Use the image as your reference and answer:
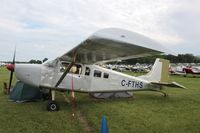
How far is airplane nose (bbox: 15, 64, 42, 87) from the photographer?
998 cm

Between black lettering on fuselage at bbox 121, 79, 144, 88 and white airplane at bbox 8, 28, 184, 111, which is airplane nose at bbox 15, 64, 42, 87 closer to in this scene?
white airplane at bbox 8, 28, 184, 111

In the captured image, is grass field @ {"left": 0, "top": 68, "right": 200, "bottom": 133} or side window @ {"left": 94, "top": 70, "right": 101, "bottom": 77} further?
side window @ {"left": 94, "top": 70, "right": 101, "bottom": 77}

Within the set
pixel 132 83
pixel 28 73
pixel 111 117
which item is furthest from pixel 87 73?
pixel 111 117

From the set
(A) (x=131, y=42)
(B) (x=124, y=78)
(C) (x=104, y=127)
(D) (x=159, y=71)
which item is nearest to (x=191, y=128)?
(A) (x=131, y=42)

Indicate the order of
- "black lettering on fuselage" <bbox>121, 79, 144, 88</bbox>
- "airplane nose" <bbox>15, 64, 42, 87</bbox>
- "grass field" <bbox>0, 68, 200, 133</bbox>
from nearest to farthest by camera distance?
"grass field" <bbox>0, 68, 200, 133</bbox>
"airplane nose" <bbox>15, 64, 42, 87</bbox>
"black lettering on fuselage" <bbox>121, 79, 144, 88</bbox>

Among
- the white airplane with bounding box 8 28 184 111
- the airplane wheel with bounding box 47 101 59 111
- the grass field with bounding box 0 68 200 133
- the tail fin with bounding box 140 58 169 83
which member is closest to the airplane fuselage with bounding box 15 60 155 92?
the white airplane with bounding box 8 28 184 111

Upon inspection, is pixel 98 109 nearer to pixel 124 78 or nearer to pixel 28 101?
pixel 124 78

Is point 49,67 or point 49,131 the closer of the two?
point 49,131

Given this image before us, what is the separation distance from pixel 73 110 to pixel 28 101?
2852mm

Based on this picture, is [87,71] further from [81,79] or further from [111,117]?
[111,117]

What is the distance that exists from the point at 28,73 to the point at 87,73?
7.93ft

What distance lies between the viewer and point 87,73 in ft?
36.6

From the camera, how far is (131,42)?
632 cm

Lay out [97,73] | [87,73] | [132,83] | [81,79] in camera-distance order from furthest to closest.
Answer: [132,83] → [97,73] → [87,73] → [81,79]
